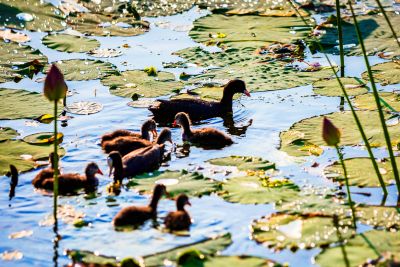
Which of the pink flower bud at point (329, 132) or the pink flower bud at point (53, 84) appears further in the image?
the pink flower bud at point (53, 84)

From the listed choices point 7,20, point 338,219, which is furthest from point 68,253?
point 7,20

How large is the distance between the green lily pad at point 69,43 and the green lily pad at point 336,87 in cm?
411

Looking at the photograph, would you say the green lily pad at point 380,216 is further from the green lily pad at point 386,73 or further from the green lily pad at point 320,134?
the green lily pad at point 386,73

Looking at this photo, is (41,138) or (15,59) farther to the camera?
(15,59)

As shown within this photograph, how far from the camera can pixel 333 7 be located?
1630cm

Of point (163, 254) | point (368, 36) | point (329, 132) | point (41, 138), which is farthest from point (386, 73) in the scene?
point (163, 254)

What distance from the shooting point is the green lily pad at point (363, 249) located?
7051mm

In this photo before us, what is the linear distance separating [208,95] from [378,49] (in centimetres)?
318

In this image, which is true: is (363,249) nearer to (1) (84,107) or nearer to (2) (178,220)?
(2) (178,220)

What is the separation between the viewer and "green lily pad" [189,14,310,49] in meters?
14.2

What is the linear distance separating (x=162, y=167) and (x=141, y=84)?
2981mm

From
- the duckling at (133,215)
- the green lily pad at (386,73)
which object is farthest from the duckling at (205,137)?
the green lily pad at (386,73)

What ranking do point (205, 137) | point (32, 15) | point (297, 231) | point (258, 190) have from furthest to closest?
1. point (32, 15)
2. point (205, 137)
3. point (258, 190)
4. point (297, 231)

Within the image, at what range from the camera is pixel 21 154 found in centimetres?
992
